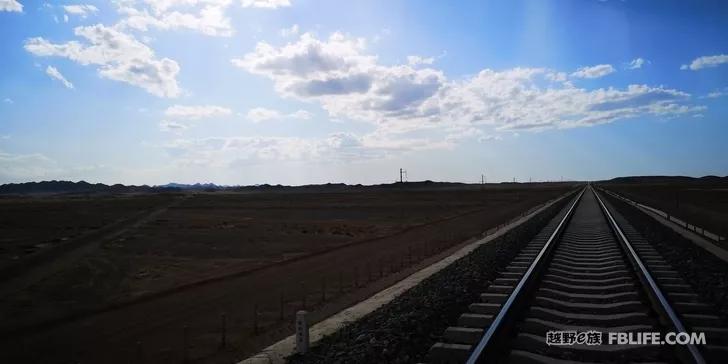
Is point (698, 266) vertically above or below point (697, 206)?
above

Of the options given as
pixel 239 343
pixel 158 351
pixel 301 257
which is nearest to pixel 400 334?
pixel 239 343

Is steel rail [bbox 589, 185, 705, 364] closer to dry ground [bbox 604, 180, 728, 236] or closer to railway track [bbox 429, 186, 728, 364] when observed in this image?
railway track [bbox 429, 186, 728, 364]

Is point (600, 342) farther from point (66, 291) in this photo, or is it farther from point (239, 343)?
point (66, 291)

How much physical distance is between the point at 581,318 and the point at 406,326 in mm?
2375

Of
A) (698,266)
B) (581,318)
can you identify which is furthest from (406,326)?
(698,266)

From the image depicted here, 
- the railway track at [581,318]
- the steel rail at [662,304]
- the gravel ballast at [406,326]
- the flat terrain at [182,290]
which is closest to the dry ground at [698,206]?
the flat terrain at [182,290]

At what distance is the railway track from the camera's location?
18.7 ft

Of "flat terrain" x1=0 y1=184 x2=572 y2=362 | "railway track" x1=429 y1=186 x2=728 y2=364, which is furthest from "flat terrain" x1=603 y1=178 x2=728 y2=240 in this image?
"railway track" x1=429 y1=186 x2=728 y2=364

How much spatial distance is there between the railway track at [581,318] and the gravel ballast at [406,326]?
27 centimetres

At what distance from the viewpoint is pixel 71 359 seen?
11086 mm

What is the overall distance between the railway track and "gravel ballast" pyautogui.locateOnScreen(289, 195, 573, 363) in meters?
0.27

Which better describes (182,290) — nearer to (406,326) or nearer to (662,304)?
(406,326)

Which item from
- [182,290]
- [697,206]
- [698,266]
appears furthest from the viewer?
[697,206]

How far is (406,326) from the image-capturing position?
289 inches
